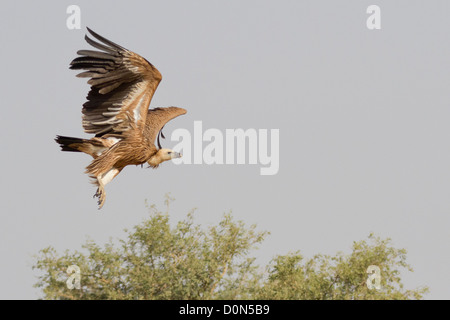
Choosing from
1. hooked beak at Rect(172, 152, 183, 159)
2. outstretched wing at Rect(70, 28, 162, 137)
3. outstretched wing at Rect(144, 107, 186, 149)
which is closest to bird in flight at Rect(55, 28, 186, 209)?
outstretched wing at Rect(70, 28, 162, 137)

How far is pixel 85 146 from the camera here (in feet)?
71.7

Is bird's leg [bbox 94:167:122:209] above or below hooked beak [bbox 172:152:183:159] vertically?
below

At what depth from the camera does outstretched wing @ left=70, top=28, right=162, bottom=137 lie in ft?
71.0

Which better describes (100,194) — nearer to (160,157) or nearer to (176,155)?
(160,157)

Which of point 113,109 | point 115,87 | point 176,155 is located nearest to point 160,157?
point 176,155

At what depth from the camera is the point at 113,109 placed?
22391 millimetres

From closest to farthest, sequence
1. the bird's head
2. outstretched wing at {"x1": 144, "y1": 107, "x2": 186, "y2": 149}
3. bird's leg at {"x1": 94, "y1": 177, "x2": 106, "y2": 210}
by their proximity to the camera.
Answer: bird's leg at {"x1": 94, "y1": 177, "x2": 106, "y2": 210}, the bird's head, outstretched wing at {"x1": 144, "y1": 107, "x2": 186, "y2": 149}

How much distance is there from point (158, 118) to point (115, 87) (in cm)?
339

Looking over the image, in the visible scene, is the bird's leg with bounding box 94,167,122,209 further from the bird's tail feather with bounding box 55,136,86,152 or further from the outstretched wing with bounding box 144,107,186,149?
the outstretched wing with bounding box 144,107,186,149

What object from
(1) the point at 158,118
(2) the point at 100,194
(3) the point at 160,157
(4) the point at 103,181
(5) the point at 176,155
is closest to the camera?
(2) the point at 100,194

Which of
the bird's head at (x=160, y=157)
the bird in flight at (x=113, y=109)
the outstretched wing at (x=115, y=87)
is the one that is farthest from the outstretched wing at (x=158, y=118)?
the outstretched wing at (x=115, y=87)

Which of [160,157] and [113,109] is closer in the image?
[113,109]

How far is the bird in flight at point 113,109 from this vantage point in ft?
70.9

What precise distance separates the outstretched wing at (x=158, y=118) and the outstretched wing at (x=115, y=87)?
146cm
